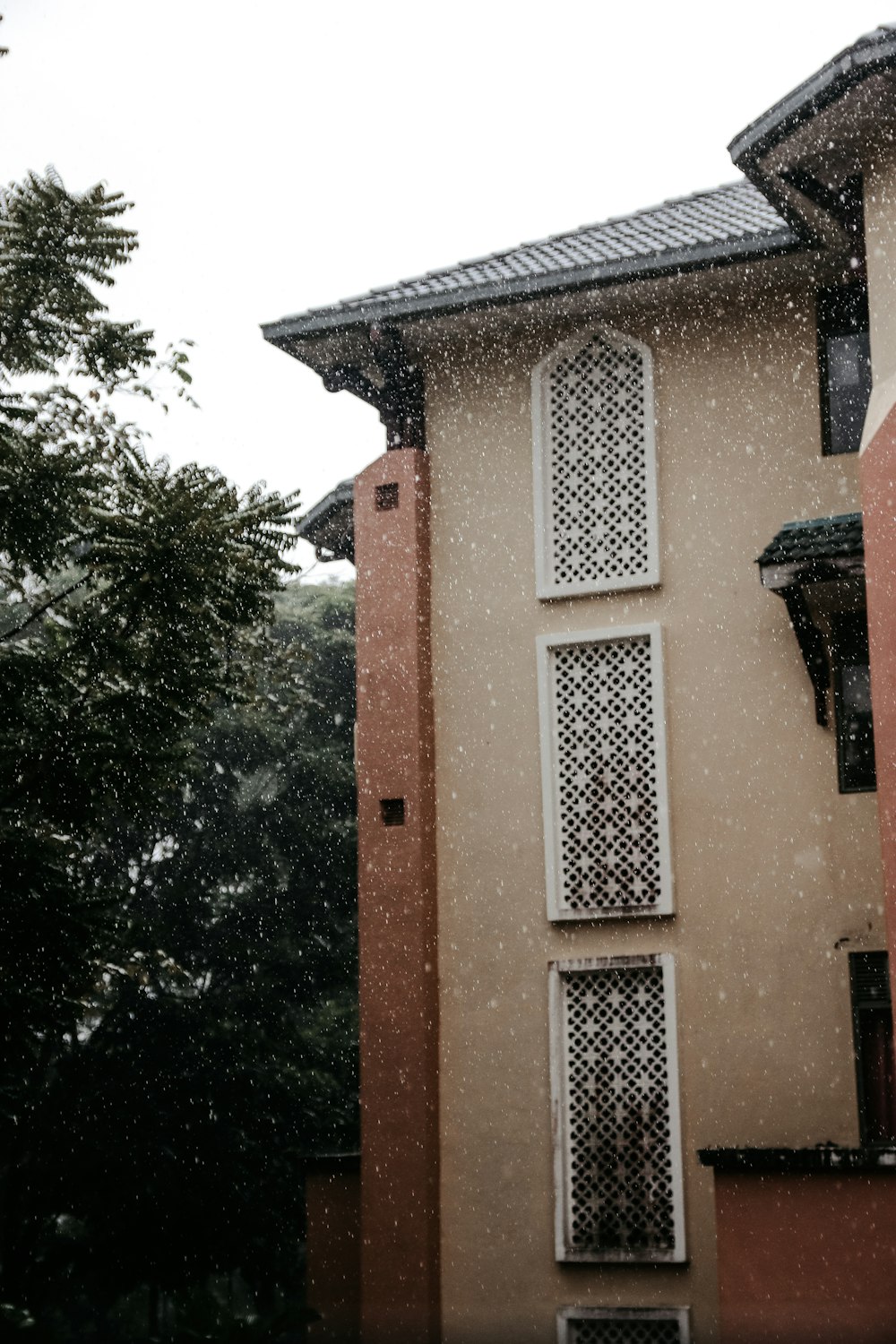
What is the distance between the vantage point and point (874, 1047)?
1034 cm

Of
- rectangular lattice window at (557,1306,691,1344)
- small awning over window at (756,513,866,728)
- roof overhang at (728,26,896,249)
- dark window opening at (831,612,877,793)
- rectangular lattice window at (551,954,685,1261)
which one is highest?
roof overhang at (728,26,896,249)

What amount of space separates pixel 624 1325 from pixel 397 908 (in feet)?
9.96

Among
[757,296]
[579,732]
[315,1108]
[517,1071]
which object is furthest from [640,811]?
[315,1108]

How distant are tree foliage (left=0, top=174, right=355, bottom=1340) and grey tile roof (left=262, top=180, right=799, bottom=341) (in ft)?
4.78

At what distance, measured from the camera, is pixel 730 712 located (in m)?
11.1

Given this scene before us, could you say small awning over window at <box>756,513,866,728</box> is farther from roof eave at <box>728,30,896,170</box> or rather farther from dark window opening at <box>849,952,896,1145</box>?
dark window opening at <box>849,952,896,1145</box>

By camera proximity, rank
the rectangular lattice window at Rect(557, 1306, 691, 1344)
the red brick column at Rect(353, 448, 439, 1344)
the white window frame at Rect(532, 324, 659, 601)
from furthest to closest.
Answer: the white window frame at Rect(532, 324, 659, 601)
the red brick column at Rect(353, 448, 439, 1344)
the rectangular lattice window at Rect(557, 1306, 691, 1344)

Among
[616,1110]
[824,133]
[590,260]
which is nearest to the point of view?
[824,133]

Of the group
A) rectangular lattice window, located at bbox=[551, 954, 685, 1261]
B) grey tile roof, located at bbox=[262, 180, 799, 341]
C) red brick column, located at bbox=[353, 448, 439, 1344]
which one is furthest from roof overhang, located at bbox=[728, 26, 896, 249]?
rectangular lattice window, located at bbox=[551, 954, 685, 1261]

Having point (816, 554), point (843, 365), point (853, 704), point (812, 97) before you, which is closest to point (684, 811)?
point (853, 704)

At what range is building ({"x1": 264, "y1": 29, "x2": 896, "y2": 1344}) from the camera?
1047 centimetres

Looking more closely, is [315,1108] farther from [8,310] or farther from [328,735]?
[8,310]

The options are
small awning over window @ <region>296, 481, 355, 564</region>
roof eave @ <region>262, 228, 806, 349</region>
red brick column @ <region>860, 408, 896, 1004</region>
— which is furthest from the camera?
small awning over window @ <region>296, 481, 355, 564</region>

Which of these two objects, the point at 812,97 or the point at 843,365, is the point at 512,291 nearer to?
the point at 843,365
